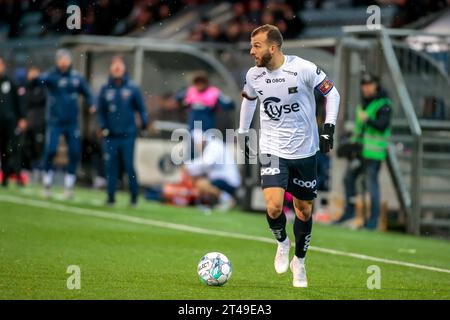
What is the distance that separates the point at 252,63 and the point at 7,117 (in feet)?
16.2

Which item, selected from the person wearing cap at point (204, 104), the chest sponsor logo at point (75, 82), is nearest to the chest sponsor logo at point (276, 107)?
the chest sponsor logo at point (75, 82)

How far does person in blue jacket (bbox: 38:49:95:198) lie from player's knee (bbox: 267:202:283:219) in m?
9.48

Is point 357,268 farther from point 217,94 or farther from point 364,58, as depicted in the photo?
point 217,94

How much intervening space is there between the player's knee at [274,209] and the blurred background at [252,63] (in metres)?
7.21

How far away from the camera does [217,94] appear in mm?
21094

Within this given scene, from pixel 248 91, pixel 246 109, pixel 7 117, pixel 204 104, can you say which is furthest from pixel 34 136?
pixel 248 91

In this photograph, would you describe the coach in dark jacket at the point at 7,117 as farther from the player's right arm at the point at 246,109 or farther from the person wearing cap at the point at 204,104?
the player's right arm at the point at 246,109

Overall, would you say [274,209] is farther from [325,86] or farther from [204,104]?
[204,104]

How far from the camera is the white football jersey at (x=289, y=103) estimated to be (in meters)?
10.1

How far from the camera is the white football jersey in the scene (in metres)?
10.1

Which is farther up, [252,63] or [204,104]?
[252,63]

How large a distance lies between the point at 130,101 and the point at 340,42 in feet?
11.8

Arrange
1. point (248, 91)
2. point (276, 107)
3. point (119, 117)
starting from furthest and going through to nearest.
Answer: point (119, 117)
point (248, 91)
point (276, 107)

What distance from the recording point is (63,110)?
762 inches
